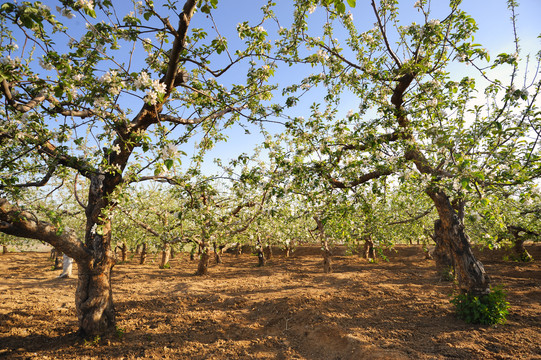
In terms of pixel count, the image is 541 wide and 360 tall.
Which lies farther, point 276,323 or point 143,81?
point 276,323

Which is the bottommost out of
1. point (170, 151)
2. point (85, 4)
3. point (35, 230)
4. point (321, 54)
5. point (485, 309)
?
point (485, 309)

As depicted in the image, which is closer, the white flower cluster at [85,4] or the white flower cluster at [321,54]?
the white flower cluster at [85,4]

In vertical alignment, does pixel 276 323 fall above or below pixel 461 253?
below

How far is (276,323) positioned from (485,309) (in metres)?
6.03

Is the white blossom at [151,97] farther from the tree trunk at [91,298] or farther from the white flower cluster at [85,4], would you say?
the tree trunk at [91,298]

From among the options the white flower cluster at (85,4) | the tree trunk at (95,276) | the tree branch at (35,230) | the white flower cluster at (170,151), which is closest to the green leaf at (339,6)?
the white flower cluster at (170,151)

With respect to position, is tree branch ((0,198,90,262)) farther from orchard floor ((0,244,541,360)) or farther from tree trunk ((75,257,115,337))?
orchard floor ((0,244,541,360))

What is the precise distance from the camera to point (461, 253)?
7.57 metres

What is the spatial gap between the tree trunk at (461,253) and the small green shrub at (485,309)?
191 millimetres

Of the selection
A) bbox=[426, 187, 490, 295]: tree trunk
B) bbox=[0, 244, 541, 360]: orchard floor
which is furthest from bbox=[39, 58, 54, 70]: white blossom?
bbox=[426, 187, 490, 295]: tree trunk

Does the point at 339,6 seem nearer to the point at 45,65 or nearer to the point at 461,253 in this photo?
the point at 45,65

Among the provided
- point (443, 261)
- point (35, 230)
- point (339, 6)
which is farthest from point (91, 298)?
point (443, 261)

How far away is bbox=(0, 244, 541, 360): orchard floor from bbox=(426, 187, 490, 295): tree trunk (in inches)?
42.1

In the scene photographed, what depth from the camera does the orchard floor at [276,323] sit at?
19.9ft
